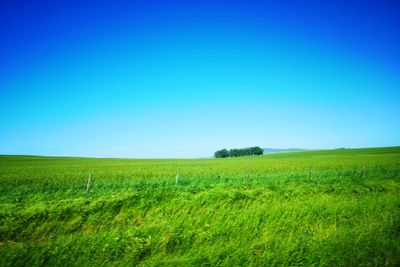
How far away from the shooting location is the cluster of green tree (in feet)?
505

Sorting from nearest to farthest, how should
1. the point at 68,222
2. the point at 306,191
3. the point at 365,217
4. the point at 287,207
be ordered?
the point at 365,217 → the point at 68,222 → the point at 287,207 → the point at 306,191

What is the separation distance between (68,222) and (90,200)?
6.15 ft

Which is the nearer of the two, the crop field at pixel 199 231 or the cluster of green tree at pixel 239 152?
the crop field at pixel 199 231

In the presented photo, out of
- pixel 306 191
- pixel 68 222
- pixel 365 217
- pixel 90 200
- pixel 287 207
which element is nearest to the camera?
pixel 365 217

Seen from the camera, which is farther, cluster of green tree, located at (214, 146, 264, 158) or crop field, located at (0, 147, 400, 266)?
cluster of green tree, located at (214, 146, 264, 158)

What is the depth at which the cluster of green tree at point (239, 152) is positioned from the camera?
15400cm

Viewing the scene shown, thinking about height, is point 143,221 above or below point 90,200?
below

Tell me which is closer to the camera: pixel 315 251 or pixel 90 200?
pixel 315 251

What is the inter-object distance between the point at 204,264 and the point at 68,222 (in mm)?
6452

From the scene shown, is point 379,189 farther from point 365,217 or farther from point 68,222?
point 68,222

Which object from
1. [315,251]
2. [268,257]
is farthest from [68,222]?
[315,251]

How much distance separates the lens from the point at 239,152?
515ft

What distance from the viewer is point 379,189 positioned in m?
14.5

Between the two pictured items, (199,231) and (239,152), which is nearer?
(199,231)
